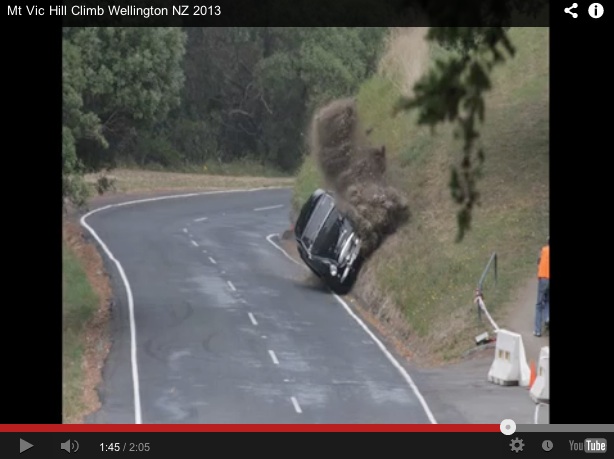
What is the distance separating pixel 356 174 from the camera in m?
37.0

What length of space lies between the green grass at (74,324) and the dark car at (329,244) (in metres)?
5.46

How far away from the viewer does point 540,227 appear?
32.7 m

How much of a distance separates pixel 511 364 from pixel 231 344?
21.6 feet

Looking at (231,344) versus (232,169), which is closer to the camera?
(231,344)

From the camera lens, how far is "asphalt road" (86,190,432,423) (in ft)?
67.6
